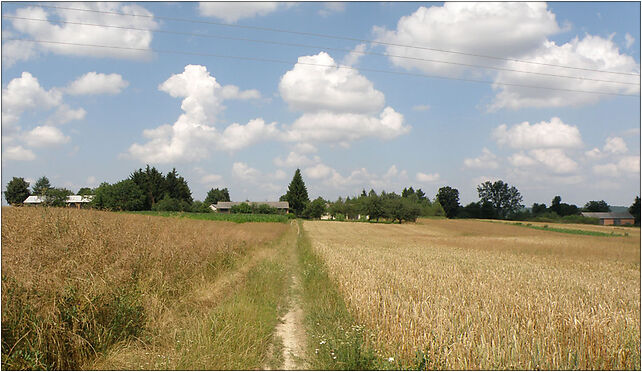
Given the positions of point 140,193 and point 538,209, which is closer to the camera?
point 140,193

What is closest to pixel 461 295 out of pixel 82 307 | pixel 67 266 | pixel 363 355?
pixel 363 355

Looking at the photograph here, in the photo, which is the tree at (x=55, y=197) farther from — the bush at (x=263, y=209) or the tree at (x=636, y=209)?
the bush at (x=263, y=209)

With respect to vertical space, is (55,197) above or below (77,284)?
above

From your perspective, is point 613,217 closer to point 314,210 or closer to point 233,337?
point 233,337

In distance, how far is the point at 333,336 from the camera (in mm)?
6766

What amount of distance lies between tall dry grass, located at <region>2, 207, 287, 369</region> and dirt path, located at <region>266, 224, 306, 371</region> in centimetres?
262

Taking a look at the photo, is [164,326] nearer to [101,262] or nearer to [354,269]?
[101,262]

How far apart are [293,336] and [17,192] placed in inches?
367

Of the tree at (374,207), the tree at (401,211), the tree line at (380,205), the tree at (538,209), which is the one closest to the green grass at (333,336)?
the tree line at (380,205)

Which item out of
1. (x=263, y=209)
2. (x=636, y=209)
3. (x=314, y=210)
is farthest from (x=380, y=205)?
(x=636, y=209)

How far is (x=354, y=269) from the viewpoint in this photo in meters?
13.0

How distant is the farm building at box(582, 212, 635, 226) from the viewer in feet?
173

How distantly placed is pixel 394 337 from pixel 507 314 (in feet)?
9.54

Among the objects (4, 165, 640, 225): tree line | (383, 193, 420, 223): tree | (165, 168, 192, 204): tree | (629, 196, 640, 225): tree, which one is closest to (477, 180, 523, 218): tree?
(4, 165, 640, 225): tree line
